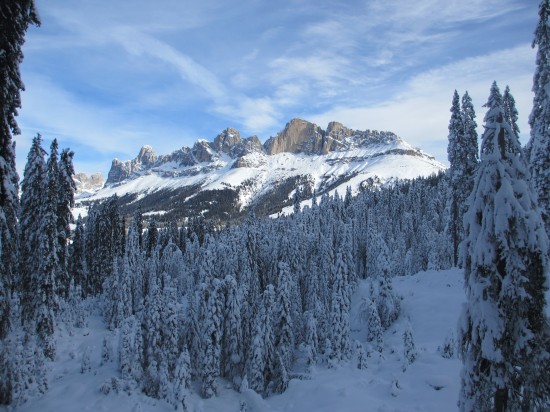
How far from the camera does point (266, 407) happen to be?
27844mm

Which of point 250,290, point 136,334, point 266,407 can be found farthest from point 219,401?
point 250,290

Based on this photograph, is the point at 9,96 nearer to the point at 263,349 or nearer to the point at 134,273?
the point at 263,349

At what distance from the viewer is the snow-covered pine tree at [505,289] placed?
9203 millimetres

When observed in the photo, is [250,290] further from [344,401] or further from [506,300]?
[506,300]

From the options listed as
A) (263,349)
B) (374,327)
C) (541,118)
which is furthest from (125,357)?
(541,118)

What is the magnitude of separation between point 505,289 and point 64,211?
34935 millimetres


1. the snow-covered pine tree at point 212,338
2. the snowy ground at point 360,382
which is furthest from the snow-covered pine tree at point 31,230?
the snow-covered pine tree at point 212,338

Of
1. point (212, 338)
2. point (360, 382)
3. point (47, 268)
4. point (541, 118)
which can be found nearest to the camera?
point (541, 118)

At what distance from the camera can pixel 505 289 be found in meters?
9.33

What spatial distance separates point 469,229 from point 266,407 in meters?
22.9

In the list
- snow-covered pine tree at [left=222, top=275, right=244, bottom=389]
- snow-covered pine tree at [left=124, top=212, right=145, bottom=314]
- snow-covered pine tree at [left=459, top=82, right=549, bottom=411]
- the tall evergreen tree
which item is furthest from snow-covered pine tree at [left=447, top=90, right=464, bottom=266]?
snow-covered pine tree at [left=124, top=212, right=145, bottom=314]

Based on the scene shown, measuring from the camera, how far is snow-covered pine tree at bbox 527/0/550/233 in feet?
59.8

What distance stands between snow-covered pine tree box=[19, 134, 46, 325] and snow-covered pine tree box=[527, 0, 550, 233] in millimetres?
32946

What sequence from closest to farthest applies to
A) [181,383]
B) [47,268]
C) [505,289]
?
[505,289], [181,383], [47,268]
